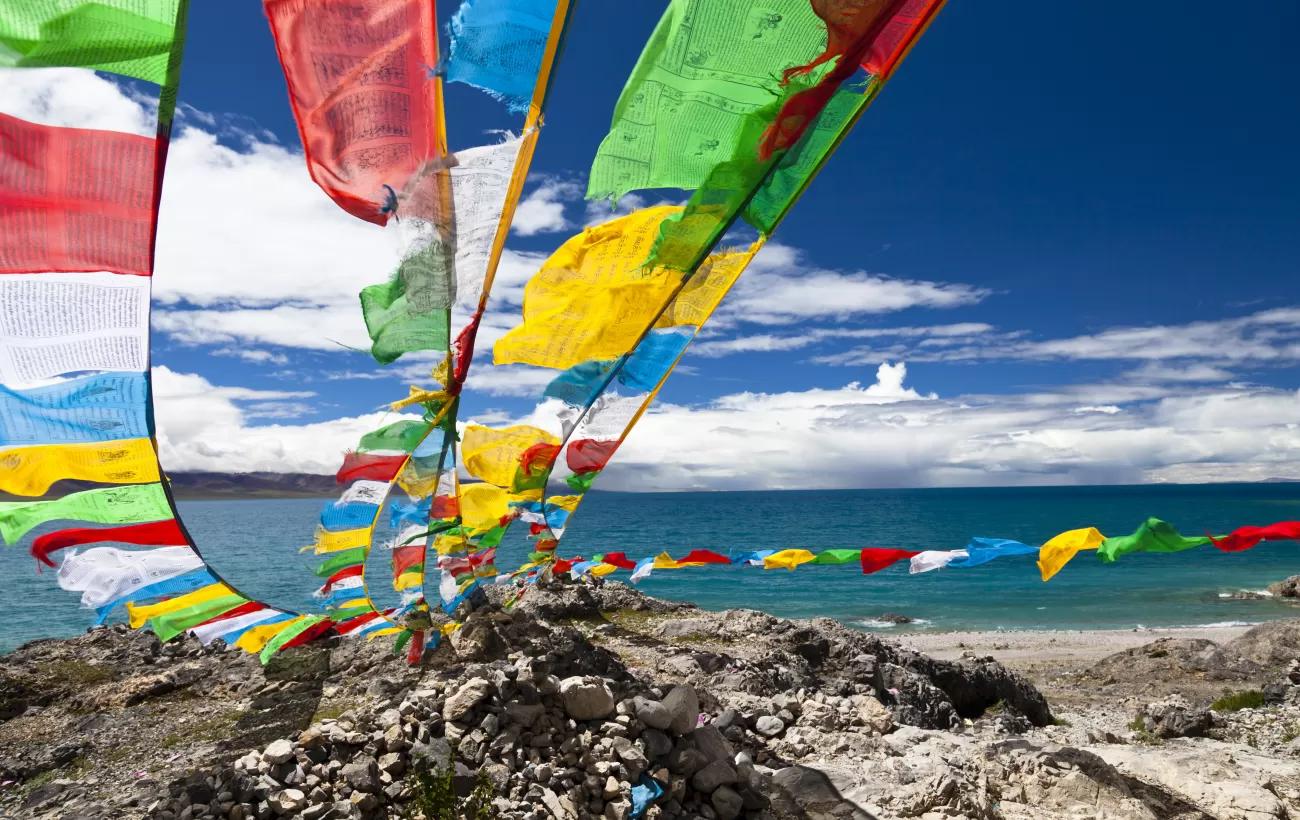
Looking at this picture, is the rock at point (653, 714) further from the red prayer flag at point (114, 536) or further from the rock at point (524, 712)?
the red prayer flag at point (114, 536)

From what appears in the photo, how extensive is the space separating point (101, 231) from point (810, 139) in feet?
11.9

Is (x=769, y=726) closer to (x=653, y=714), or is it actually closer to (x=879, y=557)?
(x=653, y=714)

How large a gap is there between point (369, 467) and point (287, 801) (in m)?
2.69

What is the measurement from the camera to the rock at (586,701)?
238 inches

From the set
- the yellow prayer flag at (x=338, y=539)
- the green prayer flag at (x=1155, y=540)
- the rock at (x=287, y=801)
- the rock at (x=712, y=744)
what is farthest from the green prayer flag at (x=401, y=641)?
the green prayer flag at (x=1155, y=540)

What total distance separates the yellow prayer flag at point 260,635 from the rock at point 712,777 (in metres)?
4.97

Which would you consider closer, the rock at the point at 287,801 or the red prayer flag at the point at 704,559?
the rock at the point at 287,801

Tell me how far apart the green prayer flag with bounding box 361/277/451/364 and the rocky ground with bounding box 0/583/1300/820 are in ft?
10.2

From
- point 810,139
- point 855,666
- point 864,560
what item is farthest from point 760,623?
point 810,139

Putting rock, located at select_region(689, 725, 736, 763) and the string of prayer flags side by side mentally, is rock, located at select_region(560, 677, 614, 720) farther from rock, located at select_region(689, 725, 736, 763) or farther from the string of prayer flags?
the string of prayer flags

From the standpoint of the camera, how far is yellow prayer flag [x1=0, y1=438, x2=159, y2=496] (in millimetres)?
4906

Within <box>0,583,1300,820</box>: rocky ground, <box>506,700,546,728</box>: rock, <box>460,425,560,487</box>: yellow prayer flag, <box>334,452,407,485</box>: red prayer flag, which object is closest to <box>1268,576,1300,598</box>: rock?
<box>0,583,1300,820</box>: rocky ground

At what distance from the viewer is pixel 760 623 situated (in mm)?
12008

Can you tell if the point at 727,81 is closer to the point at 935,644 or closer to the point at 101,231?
the point at 101,231
